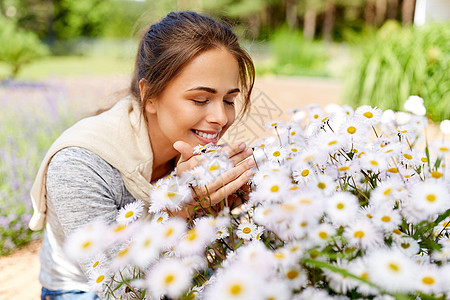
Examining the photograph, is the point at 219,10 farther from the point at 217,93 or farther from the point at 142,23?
the point at 217,93

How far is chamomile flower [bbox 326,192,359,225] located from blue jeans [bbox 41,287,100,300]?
1115 mm

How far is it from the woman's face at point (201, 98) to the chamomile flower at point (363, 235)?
2.56 feet

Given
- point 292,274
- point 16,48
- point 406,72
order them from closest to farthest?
point 292,274 < point 406,72 < point 16,48

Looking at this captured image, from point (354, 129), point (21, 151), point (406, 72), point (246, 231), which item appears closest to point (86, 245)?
point (246, 231)

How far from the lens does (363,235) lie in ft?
2.20

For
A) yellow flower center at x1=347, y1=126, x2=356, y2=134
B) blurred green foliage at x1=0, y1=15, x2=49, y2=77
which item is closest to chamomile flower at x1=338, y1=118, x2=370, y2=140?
yellow flower center at x1=347, y1=126, x2=356, y2=134

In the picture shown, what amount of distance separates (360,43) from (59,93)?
16.2 ft

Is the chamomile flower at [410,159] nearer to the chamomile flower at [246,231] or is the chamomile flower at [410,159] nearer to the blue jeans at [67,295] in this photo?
the chamomile flower at [246,231]

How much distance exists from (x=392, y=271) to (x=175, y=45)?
1.15 meters

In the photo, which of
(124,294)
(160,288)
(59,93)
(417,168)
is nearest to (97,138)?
(124,294)

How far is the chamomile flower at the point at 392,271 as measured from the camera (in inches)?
22.2

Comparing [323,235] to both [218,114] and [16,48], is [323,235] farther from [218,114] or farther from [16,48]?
[16,48]

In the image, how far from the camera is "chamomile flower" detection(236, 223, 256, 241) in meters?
0.86

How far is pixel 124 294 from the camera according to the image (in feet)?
3.26
